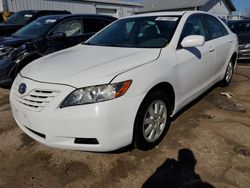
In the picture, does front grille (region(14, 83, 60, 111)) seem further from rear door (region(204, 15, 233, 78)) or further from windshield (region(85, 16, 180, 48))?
rear door (region(204, 15, 233, 78))

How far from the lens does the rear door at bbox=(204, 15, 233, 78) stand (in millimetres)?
4320

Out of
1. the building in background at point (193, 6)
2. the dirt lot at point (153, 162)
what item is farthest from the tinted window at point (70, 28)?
the building in background at point (193, 6)

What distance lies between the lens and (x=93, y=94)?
2402mm

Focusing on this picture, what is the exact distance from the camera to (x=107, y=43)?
3.76 meters

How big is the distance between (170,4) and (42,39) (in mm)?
29320

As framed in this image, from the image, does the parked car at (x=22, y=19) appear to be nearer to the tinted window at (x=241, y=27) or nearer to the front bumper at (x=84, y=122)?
the tinted window at (x=241, y=27)

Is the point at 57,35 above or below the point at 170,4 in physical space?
above

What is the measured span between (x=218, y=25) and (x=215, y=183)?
10.6 ft

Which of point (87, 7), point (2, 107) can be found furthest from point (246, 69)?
point (87, 7)

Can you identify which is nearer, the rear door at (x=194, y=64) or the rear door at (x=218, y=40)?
the rear door at (x=194, y=64)

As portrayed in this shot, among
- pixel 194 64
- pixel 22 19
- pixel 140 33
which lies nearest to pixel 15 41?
pixel 140 33

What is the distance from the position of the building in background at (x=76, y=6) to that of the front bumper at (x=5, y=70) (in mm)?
13675

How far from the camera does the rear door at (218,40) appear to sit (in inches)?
170

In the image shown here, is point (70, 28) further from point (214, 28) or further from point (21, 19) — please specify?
point (21, 19)
